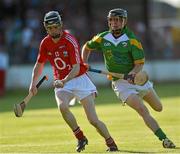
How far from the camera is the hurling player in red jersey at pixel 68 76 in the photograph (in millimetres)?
14219

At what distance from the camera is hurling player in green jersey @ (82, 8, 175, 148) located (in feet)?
47.5

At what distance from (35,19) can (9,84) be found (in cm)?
360

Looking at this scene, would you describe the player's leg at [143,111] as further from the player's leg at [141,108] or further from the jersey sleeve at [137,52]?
the jersey sleeve at [137,52]

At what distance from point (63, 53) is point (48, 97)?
16.6 metres

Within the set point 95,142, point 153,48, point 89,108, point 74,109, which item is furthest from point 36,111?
point 153,48

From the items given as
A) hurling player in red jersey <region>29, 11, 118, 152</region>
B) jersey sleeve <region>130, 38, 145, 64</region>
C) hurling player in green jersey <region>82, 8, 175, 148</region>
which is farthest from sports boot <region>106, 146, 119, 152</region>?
jersey sleeve <region>130, 38, 145, 64</region>

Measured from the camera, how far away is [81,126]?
64.2 feet

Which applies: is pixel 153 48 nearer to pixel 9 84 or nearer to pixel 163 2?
pixel 9 84

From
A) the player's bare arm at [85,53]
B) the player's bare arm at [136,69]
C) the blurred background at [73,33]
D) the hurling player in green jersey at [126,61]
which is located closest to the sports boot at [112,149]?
the hurling player in green jersey at [126,61]

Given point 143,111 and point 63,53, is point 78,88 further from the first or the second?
point 143,111

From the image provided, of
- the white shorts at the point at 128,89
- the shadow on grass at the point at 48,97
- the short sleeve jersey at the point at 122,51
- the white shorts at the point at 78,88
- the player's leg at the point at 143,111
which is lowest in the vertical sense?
the shadow on grass at the point at 48,97

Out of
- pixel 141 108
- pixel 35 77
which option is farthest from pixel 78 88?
pixel 141 108

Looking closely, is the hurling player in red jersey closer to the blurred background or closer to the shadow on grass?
the shadow on grass

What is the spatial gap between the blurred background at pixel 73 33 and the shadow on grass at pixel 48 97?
2.75ft
